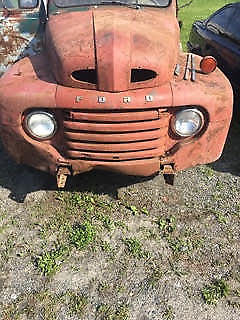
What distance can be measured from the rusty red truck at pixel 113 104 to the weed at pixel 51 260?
665mm

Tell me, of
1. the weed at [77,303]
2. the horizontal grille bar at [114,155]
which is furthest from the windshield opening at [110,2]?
the weed at [77,303]

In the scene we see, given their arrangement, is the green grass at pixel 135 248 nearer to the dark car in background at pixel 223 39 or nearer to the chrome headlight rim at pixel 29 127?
the chrome headlight rim at pixel 29 127

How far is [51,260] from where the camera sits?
357cm

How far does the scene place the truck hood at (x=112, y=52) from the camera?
3.32m

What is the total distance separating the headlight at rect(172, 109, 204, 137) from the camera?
345 cm

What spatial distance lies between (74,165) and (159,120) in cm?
87

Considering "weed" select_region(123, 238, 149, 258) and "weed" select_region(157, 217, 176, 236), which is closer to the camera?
"weed" select_region(123, 238, 149, 258)

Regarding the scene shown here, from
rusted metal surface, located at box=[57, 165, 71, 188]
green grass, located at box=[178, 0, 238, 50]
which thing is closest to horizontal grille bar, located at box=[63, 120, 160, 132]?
rusted metal surface, located at box=[57, 165, 71, 188]

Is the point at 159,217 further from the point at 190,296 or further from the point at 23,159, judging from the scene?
the point at 23,159

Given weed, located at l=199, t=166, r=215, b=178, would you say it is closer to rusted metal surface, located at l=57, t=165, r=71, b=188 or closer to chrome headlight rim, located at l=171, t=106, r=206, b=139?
chrome headlight rim, located at l=171, t=106, r=206, b=139

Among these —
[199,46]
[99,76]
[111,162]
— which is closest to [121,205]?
[111,162]

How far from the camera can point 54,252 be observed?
367 cm

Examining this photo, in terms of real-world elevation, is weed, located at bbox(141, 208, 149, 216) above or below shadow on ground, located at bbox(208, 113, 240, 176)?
above

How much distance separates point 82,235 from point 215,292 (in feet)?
4.38
